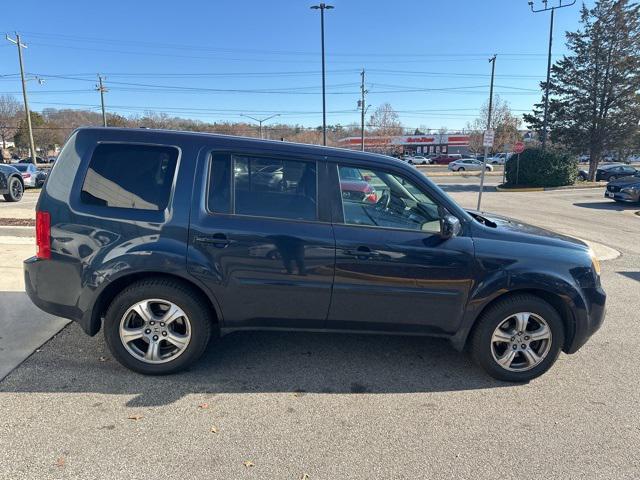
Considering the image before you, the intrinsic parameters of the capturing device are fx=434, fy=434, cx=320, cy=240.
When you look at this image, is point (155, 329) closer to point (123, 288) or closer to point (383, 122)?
point (123, 288)

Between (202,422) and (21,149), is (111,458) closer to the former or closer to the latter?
(202,422)

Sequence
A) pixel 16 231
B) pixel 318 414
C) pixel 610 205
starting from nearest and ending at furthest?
1. pixel 318 414
2. pixel 16 231
3. pixel 610 205

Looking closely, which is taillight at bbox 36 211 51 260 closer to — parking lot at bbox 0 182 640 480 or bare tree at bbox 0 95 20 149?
parking lot at bbox 0 182 640 480

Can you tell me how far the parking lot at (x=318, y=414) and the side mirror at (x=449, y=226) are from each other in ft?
3.87

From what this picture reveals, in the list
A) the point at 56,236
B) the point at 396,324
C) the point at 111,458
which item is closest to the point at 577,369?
the point at 396,324

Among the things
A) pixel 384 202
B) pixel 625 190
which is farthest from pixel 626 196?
pixel 384 202

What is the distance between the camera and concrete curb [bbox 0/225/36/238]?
8391mm

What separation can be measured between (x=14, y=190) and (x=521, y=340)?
1579 cm

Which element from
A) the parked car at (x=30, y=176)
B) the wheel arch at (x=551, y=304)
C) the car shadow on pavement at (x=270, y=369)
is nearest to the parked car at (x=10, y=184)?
the parked car at (x=30, y=176)

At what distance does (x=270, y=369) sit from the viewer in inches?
139

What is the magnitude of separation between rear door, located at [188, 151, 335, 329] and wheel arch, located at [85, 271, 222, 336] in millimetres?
87

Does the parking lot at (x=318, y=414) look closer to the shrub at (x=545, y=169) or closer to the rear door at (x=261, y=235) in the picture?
the rear door at (x=261, y=235)

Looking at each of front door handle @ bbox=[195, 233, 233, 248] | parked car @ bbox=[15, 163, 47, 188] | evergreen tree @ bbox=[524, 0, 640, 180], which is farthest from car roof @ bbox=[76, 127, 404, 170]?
evergreen tree @ bbox=[524, 0, 640, 180]

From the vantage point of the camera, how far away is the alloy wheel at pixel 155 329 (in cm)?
326
